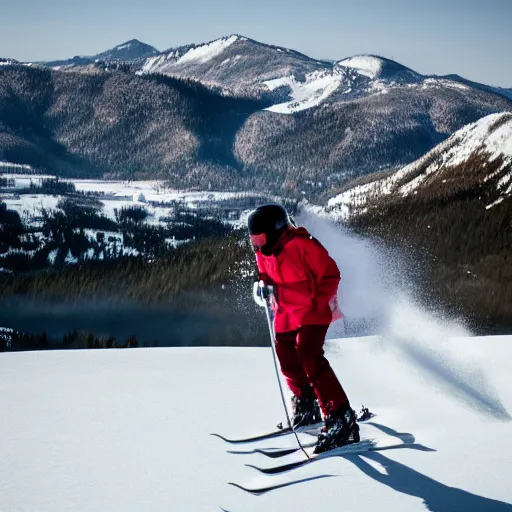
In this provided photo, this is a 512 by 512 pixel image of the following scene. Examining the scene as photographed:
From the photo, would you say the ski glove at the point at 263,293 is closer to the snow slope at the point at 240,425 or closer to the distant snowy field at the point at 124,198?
the snow slope at the point at 240,425

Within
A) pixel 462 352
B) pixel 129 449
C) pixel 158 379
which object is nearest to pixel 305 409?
pixel 129 449

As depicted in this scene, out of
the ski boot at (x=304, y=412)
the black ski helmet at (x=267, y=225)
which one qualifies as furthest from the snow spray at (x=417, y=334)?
the black ski helmet at (x=267, y=225)

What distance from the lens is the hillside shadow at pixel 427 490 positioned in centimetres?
264

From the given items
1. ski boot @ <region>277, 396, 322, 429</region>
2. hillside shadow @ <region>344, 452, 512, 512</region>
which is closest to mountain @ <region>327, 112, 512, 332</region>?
ski boot @ <region>277, 396, 322, 429</region>

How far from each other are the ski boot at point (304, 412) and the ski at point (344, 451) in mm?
534

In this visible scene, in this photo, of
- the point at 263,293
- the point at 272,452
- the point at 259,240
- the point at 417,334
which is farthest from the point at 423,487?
the point at 417,334

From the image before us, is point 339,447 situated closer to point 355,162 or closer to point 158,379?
point 158,379

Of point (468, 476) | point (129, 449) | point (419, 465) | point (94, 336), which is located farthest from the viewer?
point (94, 336)

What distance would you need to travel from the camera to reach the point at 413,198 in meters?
61.3

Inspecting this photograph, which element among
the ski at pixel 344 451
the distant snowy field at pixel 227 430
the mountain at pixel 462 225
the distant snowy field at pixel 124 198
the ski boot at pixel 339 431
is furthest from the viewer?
the distant snowy field at pixel 124 198

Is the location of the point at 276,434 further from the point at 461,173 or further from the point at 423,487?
the point at 461,173

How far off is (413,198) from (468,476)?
6114 centimetres

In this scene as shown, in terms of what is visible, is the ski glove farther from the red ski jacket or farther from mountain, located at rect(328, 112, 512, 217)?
mountain, located at rect(328, 112, 512, 217)

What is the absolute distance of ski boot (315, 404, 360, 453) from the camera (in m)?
3.59
